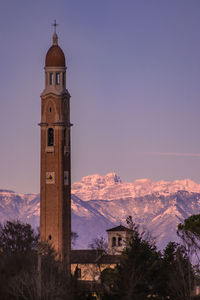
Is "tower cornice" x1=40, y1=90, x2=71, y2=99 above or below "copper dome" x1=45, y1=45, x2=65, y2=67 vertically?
below

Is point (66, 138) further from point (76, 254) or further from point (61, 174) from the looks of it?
point (76, 254)

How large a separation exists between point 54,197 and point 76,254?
48.6 feet

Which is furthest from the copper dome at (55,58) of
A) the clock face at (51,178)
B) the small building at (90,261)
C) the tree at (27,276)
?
the tree at (27,276)

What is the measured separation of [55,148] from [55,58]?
14.2 m

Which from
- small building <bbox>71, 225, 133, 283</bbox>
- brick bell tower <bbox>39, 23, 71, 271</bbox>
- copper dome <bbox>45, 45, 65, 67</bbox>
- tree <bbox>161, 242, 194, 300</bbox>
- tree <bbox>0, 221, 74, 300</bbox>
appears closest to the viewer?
tree <bbox>0, 221, 74, 300</bbox>

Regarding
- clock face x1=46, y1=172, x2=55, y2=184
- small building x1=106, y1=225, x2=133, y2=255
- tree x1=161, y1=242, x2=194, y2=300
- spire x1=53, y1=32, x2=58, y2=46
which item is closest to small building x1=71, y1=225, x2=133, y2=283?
small building x1=106, y1=225, x2=133, y2=255

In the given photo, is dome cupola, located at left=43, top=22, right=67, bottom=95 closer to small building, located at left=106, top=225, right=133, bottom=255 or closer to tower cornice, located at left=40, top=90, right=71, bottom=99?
tower cornice, located at left=40, top=90, right=71, bottom=99

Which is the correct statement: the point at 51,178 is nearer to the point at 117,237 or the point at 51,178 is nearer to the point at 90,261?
the point at 90,261

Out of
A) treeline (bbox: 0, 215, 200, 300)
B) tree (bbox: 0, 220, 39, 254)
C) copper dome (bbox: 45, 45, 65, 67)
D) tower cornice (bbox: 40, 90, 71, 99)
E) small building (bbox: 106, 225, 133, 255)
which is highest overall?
copper dome (bbox: 45, 45, 65, 67)

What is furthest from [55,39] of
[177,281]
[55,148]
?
[177,281]

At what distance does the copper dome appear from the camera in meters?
133

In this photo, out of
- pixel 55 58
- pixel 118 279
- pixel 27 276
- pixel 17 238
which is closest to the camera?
pixel 27 276

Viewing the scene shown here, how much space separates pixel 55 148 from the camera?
133m

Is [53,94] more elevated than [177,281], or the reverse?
[53,94]
